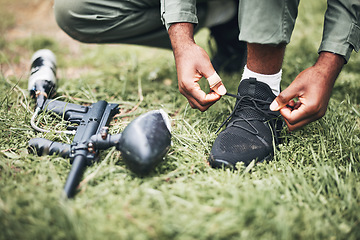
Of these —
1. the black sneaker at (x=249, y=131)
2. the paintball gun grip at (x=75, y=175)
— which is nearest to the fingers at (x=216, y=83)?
the black sneaker at (x=249, y=131)

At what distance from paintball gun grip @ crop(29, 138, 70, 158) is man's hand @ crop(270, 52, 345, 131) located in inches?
40.8

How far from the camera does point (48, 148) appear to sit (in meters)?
1.29

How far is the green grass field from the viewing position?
92cm

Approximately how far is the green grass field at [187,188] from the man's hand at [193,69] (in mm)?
278

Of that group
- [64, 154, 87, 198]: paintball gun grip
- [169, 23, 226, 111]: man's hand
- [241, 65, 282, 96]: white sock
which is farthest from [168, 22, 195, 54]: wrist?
[64, 154, 87, 198]: paintball gun grip

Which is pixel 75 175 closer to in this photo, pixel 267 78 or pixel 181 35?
pixel 181 35

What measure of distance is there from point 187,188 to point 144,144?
0.25 meters

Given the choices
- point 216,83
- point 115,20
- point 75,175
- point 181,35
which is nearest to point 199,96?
point 216,83

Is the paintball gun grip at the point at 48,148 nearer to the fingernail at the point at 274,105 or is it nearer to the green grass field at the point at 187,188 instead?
the green grass field at the point at 187,188

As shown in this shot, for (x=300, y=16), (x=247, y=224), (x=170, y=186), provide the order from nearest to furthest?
(x=247, y=224) < (x=170, y=186) < (x=300, y=16)

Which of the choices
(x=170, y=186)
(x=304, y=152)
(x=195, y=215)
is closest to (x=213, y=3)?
(x=304, y=152)

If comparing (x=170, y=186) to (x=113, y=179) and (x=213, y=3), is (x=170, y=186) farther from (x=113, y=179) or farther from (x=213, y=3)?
(x=213, y=3)

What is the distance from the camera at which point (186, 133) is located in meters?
1.57

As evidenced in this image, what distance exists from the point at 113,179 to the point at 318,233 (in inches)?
32.6
